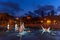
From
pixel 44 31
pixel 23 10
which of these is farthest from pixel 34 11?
pixel 44 31

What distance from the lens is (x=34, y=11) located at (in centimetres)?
338

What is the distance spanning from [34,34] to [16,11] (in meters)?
0.59

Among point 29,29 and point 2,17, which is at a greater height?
point 2,17

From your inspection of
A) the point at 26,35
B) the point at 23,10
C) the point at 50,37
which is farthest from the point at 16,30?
the point at 50,37

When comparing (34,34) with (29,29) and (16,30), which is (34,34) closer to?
(29,29)

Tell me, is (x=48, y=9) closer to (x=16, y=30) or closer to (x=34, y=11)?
(x=34, y=11)

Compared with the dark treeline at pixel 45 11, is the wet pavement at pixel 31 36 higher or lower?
lower

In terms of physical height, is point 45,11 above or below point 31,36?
above

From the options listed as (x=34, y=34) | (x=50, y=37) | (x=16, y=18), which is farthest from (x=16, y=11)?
(x=50, y=37)

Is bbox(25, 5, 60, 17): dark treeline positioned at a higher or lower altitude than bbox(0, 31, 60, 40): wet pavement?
higher

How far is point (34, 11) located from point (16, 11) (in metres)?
0.37

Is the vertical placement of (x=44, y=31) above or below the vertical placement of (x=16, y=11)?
below

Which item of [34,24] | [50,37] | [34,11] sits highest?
[34,11]

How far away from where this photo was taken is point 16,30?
10.9 ft
